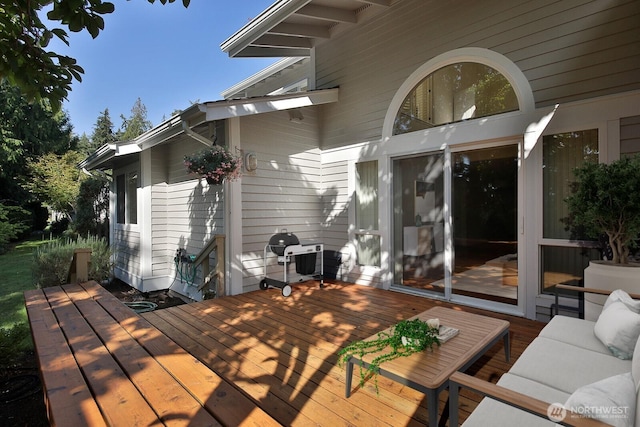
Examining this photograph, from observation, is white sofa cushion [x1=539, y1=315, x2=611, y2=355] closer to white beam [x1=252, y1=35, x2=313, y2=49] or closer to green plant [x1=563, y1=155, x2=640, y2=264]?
green plant [x1=563, y1=155, x2=640, y2=264]

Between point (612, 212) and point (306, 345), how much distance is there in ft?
9.91

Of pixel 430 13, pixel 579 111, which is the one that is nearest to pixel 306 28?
pixel 430 13

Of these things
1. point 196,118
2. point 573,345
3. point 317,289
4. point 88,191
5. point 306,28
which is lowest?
point 317,289

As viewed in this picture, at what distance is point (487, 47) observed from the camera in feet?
13.8

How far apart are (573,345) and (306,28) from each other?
5.88 metres

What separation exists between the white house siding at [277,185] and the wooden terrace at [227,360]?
1.02 meters

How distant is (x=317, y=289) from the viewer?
5387 millimetres

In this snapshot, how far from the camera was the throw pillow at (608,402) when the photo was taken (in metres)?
1.09

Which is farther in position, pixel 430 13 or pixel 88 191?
pixel 88 191

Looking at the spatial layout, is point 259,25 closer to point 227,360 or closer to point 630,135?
point 227,360

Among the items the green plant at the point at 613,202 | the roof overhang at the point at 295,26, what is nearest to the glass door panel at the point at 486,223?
the green plant at the point at 613,202

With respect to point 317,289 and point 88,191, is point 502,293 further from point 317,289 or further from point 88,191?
point 88,191

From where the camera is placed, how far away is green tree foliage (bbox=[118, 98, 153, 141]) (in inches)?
1171

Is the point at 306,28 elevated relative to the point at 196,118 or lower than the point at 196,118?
elevated
